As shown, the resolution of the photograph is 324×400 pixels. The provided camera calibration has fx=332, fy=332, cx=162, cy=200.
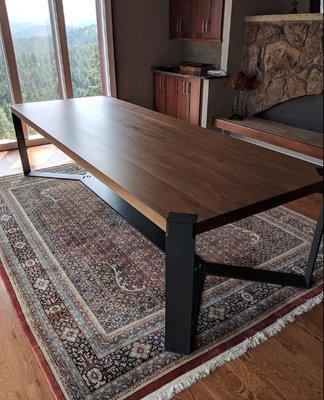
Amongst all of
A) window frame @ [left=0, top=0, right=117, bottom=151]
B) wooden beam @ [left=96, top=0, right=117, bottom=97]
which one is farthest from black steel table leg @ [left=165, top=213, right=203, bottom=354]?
wooden beam @ [left=96, top=0, right=117, bottom=97]

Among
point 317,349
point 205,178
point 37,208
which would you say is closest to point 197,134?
point 205,178

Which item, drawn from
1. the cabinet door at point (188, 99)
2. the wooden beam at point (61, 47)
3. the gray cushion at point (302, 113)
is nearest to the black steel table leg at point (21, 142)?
the wooden beam at point (61, 47)

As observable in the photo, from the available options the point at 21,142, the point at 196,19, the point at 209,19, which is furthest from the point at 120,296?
the point at 196,19

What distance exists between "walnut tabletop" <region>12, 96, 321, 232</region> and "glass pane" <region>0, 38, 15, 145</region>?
163 centimetres

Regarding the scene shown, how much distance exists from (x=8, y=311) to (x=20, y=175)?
1.74m

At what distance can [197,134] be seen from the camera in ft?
6.17

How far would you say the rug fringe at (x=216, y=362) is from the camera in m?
1.13

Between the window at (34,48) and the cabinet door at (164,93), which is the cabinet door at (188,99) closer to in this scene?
the cabinet door at (164,93)

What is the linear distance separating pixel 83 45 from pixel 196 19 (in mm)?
1325

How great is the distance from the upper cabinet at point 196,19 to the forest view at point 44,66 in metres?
1.00

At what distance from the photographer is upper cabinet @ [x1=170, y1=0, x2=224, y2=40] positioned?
351cm

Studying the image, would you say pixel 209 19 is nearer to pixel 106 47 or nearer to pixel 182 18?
pixel 182 18

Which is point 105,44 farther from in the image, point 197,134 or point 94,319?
point 94,319

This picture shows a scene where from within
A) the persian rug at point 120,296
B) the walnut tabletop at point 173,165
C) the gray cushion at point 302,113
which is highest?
the gray cushion at point 302,113
